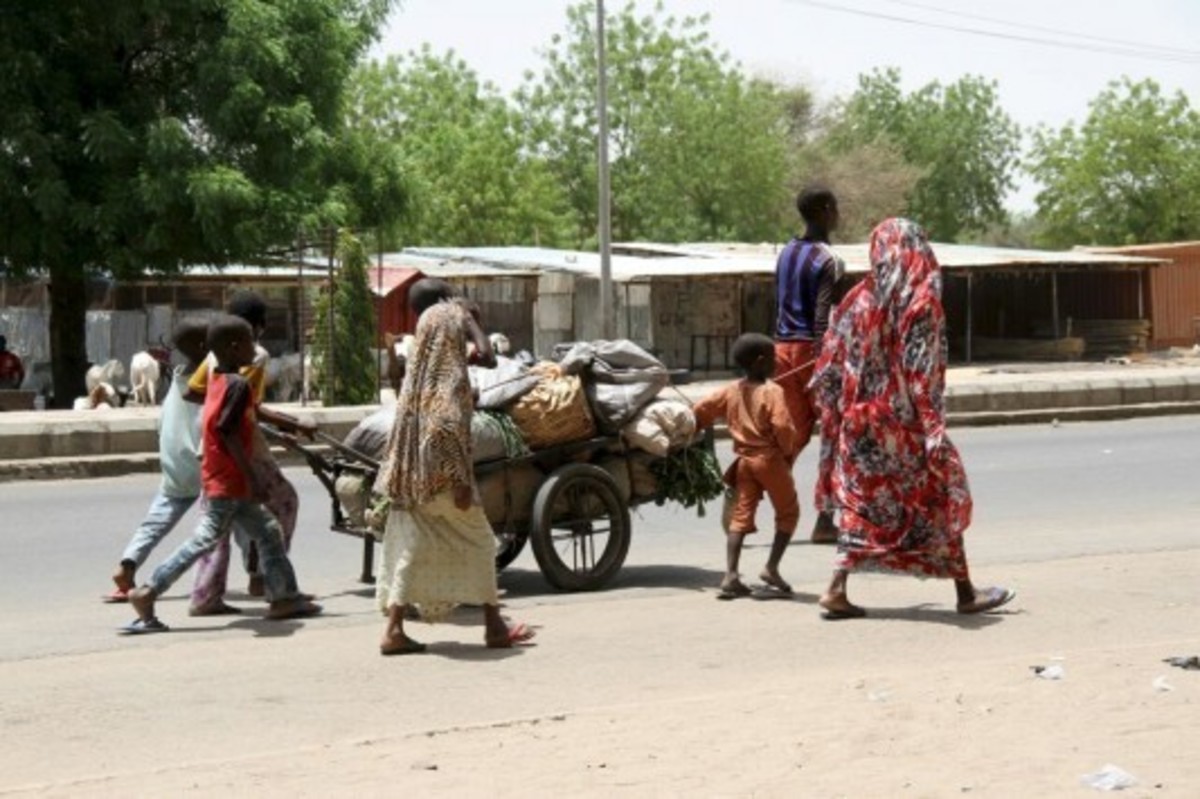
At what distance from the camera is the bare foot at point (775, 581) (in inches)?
372

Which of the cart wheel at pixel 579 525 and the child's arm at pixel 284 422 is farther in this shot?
the cart wheel at pixel 579 525

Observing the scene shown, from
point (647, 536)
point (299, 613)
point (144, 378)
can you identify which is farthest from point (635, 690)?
point (144, 378)

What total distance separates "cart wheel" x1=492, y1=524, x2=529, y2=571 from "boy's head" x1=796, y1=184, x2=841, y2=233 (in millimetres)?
2117

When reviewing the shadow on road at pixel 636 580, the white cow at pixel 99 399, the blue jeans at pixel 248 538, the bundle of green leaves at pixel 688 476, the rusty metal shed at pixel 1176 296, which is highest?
the rusty metal shed at pixel 1176 296

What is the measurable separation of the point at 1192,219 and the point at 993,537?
207 feet

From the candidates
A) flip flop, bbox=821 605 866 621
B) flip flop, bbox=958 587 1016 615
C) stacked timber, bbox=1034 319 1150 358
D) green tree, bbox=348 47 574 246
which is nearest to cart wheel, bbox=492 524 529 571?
flip flop, bbox=821 605 866 621

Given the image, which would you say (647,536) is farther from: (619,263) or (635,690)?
(619,263)

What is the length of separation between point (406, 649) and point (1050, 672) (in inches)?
98.1

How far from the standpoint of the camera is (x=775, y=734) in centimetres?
648

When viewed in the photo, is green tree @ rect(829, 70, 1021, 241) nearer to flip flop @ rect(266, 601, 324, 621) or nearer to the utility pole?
the utility pole

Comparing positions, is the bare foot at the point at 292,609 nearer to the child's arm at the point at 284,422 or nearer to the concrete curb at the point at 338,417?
the child's arm at the point at 284,422

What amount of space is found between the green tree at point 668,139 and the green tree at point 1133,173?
410 inches

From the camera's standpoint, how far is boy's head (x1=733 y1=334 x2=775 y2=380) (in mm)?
9367

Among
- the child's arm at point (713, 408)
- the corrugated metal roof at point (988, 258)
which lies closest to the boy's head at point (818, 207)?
the child's arm at point (713, 408)
